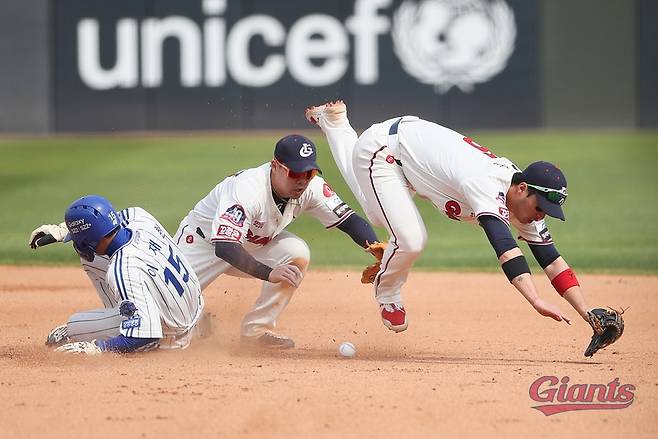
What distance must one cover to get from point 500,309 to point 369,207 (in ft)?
7.32

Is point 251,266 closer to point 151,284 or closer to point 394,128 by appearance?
point 151,284

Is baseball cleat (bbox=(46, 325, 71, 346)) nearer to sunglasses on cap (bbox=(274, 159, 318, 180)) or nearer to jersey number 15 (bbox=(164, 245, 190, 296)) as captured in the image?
jersey number 15 (bbox=(164, 245, 190, 296))

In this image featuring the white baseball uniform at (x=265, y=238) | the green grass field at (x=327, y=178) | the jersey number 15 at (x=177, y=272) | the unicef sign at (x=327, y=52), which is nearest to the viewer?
the jersey number 15 at (x=177, y=272)

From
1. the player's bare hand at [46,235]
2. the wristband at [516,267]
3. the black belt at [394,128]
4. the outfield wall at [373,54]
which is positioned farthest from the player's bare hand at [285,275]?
the outfield wall at [373,54]

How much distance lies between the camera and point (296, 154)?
6.20m

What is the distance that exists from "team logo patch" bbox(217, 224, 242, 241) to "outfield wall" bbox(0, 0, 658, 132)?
51.3ft

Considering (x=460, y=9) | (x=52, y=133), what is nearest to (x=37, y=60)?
(x=52, y=133)

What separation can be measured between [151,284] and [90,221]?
1.53 ft

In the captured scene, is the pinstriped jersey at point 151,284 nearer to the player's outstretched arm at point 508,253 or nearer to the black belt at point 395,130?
the black belt at point 395,130

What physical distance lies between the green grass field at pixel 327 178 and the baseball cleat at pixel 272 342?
4117 mm

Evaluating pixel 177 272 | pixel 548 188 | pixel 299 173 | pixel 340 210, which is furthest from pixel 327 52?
pixel 548 188

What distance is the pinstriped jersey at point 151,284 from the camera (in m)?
5.75

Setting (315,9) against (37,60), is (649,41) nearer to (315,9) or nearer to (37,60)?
(315,9)

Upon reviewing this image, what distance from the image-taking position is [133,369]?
5707mm
